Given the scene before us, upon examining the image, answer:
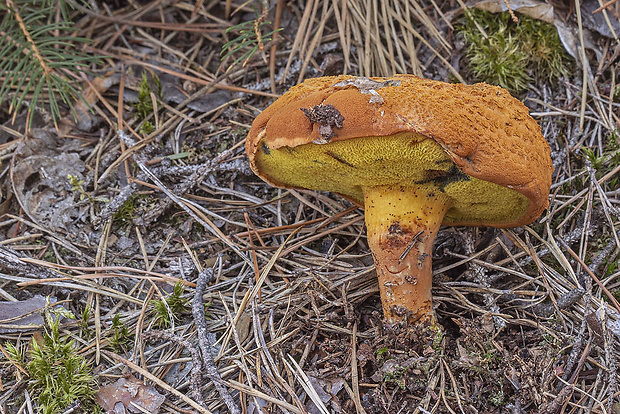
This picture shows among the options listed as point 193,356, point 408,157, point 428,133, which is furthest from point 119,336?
point 428,133

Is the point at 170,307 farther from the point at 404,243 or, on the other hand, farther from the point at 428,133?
the point at 428,133

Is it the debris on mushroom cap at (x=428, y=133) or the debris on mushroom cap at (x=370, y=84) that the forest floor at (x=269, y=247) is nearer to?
the debris on mushroom cap at (x=428, y=133)

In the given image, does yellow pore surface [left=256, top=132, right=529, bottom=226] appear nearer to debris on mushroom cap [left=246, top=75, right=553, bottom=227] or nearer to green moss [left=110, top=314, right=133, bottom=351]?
debris on mushroom cap [left=246, top=75, right=553, bottom=227]

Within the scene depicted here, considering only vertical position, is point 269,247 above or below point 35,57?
below

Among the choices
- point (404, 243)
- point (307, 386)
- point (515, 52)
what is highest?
point (515, 52)

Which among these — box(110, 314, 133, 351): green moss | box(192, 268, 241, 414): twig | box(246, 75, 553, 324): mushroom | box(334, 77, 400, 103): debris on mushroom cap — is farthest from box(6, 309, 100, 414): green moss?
box(334, 77, 400, 103): debris on mushroom cap

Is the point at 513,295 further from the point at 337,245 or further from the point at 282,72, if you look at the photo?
the point at 282,72
